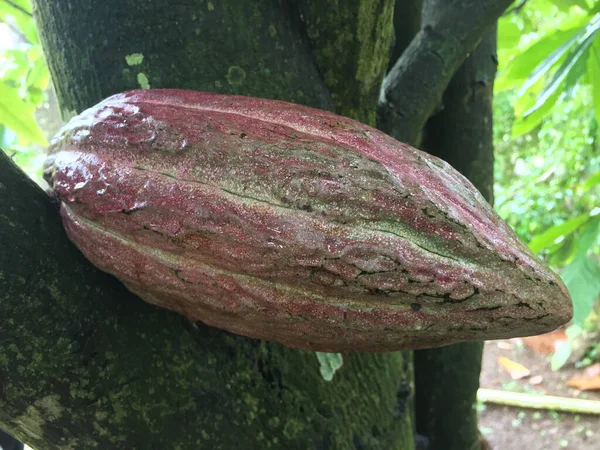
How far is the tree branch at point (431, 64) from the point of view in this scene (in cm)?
98

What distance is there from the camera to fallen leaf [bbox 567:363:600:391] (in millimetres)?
3256

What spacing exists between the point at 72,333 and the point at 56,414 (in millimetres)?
92

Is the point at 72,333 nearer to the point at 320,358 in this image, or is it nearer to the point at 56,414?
the point at 56,414

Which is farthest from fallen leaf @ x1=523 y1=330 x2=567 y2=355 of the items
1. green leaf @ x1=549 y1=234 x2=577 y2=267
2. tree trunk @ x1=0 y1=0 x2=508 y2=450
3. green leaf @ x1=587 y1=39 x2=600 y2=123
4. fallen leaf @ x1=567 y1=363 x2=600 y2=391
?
tree trunk @ x1=0 y1=0 x2=508 y2=450

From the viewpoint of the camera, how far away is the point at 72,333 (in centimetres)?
60

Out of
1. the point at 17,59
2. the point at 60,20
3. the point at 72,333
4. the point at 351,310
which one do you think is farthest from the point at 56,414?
the point at 17,59

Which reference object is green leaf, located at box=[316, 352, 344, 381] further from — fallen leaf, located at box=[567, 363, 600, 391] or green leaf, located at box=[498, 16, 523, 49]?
fallen leaf, located at box=[567, 363, 600, 391]

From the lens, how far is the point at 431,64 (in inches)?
38.8

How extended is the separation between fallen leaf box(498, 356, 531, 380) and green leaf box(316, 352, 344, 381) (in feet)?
10.7

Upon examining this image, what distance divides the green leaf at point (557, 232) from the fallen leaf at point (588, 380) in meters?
2.36

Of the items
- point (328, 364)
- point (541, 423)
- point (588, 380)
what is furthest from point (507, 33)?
point (588, 380)

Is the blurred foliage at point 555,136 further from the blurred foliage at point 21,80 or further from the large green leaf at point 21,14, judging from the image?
the large green leaf at point 21,14

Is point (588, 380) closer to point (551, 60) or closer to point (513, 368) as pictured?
point (513, 368)

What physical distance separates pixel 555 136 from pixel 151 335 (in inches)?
157
